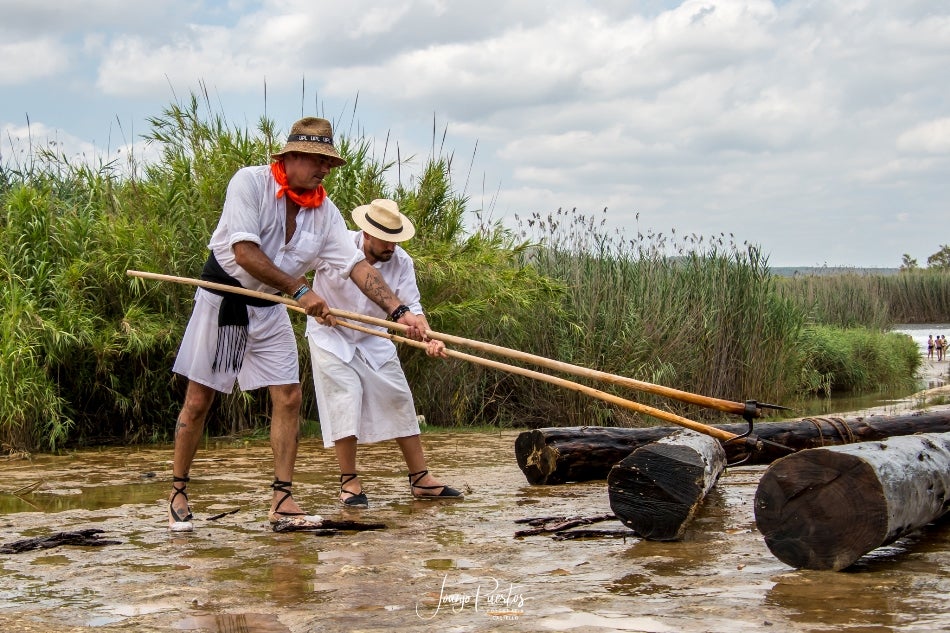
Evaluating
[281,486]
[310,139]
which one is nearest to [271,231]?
[310,139]

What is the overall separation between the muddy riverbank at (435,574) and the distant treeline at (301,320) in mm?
2806

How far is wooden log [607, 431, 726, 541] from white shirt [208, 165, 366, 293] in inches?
78.8

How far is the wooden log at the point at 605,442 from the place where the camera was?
21.5ft

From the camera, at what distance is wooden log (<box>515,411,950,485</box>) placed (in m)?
6.55

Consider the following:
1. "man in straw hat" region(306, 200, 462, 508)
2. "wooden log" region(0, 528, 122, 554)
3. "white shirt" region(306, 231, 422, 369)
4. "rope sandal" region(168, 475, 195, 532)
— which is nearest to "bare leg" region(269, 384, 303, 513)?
"rope sandal" region(168, 475, 195, 532)

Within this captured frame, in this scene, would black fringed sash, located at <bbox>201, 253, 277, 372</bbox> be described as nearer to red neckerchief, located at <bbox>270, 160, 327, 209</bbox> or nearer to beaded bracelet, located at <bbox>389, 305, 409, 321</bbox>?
red neckerchief, located at <bbox>270, 160, 327, 209</bbox>

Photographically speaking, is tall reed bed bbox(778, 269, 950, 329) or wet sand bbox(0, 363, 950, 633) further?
tall reed bed bbox(778, 269, 950, 329)

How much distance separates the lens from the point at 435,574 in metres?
4.29

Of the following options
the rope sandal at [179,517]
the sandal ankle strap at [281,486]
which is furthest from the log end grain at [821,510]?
the rope sandal at [179,517]

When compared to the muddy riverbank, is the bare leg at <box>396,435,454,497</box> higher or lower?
higher

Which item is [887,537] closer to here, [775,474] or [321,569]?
[775,474]

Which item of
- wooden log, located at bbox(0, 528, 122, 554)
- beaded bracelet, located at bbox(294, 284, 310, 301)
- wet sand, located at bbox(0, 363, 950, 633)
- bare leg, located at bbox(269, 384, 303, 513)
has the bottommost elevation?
wet sand, located at bbox(0, 363, 950, 633)

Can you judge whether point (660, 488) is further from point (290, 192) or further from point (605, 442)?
point (290, 192)

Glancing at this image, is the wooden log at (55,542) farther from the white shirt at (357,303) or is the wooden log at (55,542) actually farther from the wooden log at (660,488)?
the wooden log at (660,488)
